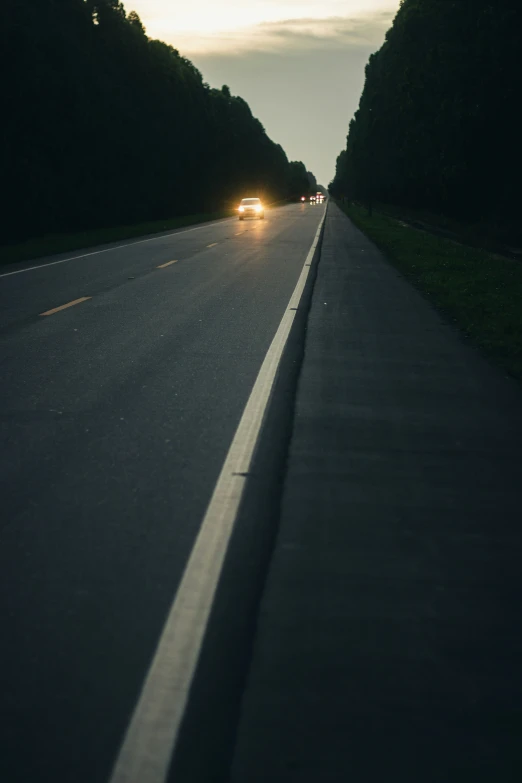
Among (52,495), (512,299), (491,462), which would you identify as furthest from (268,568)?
(512,299)

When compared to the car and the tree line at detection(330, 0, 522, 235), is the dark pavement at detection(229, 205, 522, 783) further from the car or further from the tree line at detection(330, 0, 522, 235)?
the car

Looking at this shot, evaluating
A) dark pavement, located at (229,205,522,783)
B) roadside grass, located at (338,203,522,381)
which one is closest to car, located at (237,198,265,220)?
roadside grass, located at (338,203,522,381)

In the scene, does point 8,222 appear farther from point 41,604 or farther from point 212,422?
point 41,604

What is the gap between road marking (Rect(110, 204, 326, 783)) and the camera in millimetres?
3244

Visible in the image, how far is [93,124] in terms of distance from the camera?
186 ft

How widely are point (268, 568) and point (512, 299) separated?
1297cm

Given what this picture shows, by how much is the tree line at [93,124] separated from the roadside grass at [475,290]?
17.5 m

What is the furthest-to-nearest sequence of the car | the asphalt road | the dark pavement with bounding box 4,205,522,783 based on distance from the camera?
the car, the asphalt road, the dark pavement with bounding box 4,205,522,783

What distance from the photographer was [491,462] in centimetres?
691

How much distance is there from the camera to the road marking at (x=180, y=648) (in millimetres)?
3244

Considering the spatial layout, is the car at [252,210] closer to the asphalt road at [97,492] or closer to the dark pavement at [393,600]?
the asphalt road at [97,492]

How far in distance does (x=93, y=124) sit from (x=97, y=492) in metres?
53.7

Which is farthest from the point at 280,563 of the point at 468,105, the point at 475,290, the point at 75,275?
the point at 468,105

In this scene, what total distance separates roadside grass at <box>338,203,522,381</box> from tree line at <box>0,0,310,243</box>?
1745cm
